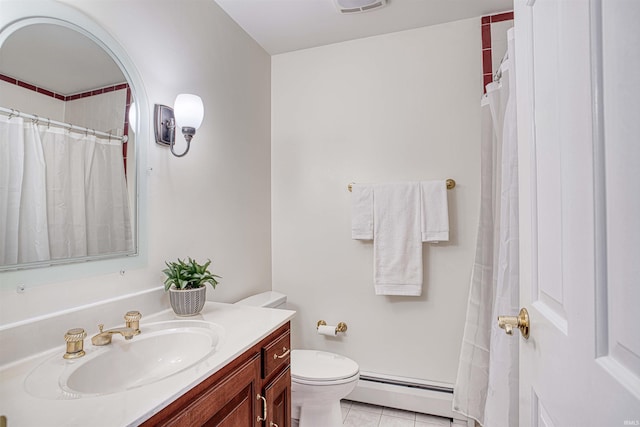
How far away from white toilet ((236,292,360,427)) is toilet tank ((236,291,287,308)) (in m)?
0.33

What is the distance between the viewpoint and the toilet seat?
62.1 inches

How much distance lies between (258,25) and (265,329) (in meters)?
1.75

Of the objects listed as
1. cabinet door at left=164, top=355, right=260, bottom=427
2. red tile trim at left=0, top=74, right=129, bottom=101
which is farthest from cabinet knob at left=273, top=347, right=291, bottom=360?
red tile trim at left=0, top=74, right=129, bottom=101

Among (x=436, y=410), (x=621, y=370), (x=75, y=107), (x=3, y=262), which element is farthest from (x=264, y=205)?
(x=621, y=370)

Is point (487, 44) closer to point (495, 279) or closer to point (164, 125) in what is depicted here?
point (495, 279)

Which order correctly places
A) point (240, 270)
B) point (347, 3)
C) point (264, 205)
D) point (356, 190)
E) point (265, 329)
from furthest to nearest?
1. point (264, 205)
2. point (356, 190)
3. point (240, 270)
4. point (347, 3)
5. point (265, 329)

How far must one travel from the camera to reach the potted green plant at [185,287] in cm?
124

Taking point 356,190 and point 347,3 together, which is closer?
point 347,3

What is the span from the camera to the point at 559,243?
2.06ft

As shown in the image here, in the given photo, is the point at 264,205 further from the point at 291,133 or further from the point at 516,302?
the point at 516,302

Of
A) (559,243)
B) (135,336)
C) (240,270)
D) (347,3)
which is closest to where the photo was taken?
(559,243)

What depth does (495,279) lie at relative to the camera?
1555mm

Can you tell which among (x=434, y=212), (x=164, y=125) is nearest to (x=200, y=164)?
(x=164, y=125)

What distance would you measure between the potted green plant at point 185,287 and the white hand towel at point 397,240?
3.48ft
